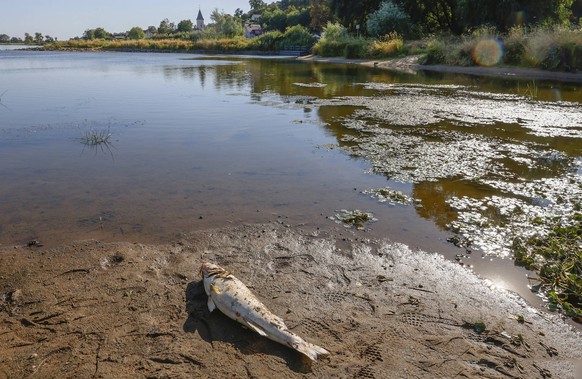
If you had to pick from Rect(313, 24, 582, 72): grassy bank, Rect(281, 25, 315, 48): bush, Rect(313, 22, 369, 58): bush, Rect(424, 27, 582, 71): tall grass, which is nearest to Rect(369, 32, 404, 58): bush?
Rect(313, 24, 582, 72): grassy bank

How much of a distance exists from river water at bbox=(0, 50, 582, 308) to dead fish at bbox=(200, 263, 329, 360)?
146 centimetres

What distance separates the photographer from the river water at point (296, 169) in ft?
17.0

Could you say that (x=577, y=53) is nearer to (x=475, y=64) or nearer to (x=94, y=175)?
→ (x=475, y=64)

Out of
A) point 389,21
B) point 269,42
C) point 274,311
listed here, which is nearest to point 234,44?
point 269,42

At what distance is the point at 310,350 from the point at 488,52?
30.6 metres

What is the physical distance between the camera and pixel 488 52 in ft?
93.3

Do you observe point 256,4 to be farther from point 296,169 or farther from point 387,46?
point 296,169

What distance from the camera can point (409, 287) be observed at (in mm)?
3975

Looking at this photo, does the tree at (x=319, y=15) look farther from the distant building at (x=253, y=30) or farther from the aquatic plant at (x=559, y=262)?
the aquatic plant at (x=559, y=262)

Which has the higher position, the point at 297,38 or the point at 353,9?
the point at 353,9

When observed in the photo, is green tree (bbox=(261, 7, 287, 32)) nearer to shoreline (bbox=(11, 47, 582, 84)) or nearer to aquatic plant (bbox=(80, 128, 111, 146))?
shoreline (bbox=(11, 47, 582, 84))

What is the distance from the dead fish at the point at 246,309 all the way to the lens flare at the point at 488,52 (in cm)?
2926

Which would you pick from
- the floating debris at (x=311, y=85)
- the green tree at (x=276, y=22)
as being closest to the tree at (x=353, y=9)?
the floating debris at (x=311, y=85)

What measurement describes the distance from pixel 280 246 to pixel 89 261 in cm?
201
